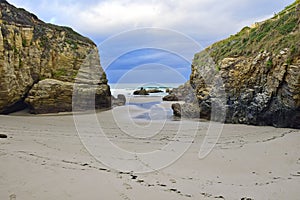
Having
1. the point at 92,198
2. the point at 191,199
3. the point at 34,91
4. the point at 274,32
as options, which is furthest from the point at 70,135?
the point at 274,32

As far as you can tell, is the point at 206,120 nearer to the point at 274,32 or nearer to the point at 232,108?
the point at 232,108

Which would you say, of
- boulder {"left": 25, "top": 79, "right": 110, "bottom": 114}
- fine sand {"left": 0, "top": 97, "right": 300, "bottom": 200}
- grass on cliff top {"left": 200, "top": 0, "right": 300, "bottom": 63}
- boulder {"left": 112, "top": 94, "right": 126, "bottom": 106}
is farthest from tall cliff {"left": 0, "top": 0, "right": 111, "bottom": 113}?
grass on cliff top {"left": 200, "top": 0, "right": 300, "bottom": 63}

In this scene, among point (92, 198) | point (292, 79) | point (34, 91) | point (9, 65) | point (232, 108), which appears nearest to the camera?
point (92, 198)

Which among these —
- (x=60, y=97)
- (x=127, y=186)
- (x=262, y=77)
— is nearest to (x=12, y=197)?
(x=127, y=186)

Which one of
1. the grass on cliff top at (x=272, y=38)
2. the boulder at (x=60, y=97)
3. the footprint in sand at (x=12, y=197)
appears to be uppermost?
the grass on cliff top at (x=272, y=38)

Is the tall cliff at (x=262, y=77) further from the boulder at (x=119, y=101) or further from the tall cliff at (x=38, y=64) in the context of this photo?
the boulder at (x=119, y=101)

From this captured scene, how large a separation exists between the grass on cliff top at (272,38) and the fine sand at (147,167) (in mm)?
4591

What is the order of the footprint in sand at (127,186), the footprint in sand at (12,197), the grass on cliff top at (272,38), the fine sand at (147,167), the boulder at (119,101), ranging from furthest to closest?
the boulder at (119,101), the grass on cliff top at (272,38), the footprint in sand at (127,186), the fine sand at (147,167), the footprint in sand at (12,197)

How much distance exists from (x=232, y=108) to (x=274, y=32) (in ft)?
14.2

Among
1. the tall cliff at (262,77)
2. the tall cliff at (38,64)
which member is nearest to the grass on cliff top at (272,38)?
the tall cliff at (262,77)

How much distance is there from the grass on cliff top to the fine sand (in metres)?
4.59

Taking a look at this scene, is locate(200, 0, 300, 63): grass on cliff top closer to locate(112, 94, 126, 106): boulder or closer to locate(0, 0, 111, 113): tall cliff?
locate(0, 0, 111, 113): tall cliff

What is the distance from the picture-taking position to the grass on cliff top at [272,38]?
1072 cm

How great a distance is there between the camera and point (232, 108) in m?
11.9
